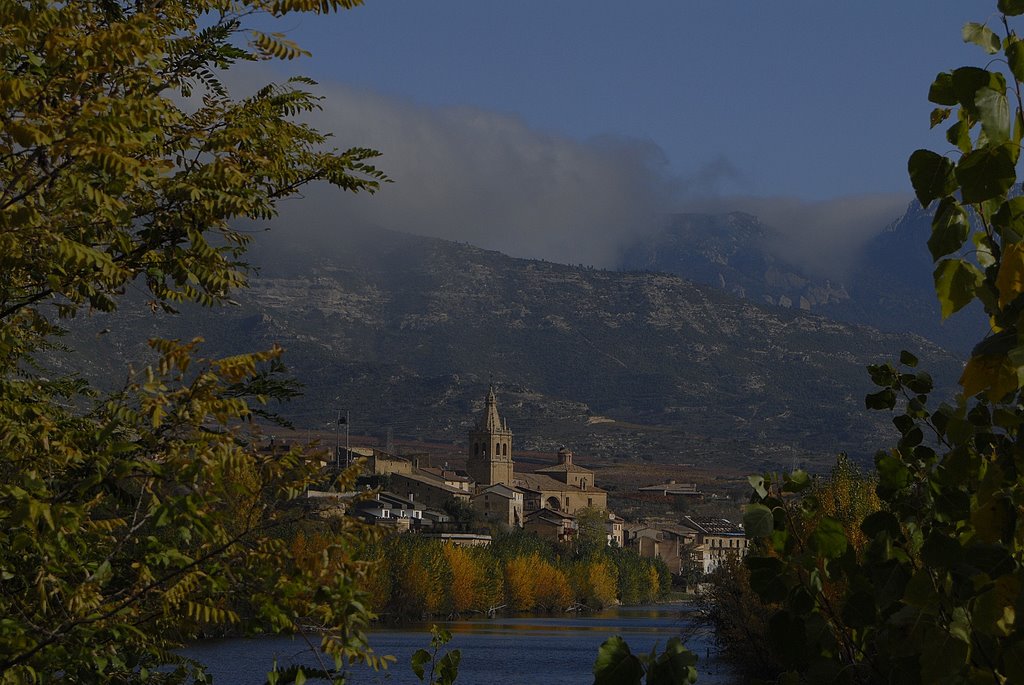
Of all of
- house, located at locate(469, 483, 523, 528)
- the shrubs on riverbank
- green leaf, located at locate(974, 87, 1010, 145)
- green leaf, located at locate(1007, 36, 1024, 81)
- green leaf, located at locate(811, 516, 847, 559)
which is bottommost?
the shrubs on riverbank

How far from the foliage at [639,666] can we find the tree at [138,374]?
2.84 m

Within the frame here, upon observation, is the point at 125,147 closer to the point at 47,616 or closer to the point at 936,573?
the point at 47,616

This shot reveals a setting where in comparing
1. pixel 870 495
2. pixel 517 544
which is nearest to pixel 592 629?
pixel 517 544

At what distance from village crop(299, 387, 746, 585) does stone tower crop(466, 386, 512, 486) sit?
0.43ft

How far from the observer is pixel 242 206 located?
783 cm

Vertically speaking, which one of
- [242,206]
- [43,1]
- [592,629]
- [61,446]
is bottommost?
[592,629]

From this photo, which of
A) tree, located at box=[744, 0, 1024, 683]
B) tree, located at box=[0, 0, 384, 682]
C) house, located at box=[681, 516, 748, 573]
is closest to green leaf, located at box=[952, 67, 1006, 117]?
tree, located at box=[744, 0, 1024, 683]

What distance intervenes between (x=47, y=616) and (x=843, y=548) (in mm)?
5761

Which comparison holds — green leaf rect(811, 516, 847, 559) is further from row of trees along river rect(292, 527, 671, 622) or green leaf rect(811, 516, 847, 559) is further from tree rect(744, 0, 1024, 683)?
row of trees along river rect(292, 527, 671, 622)

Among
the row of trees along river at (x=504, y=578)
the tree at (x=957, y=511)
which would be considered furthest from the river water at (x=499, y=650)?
the tree at (x=957, y=511)

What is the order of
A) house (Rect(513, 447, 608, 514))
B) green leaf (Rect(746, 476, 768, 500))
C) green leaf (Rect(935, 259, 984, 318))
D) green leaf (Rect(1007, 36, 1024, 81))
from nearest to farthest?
green leaf (Rect(1007, 36, 1024, 81)), green leaf (Rect(935, 259, 984, 318)), green leaf (Rect(746, 476, 768, 500)), house (Rect(513, 447, 608, 514))

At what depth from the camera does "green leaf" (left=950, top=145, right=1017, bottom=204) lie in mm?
3053

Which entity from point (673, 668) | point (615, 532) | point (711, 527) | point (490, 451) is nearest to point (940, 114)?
point (673, 668)

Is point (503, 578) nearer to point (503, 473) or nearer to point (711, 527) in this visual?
point (503, 473)
